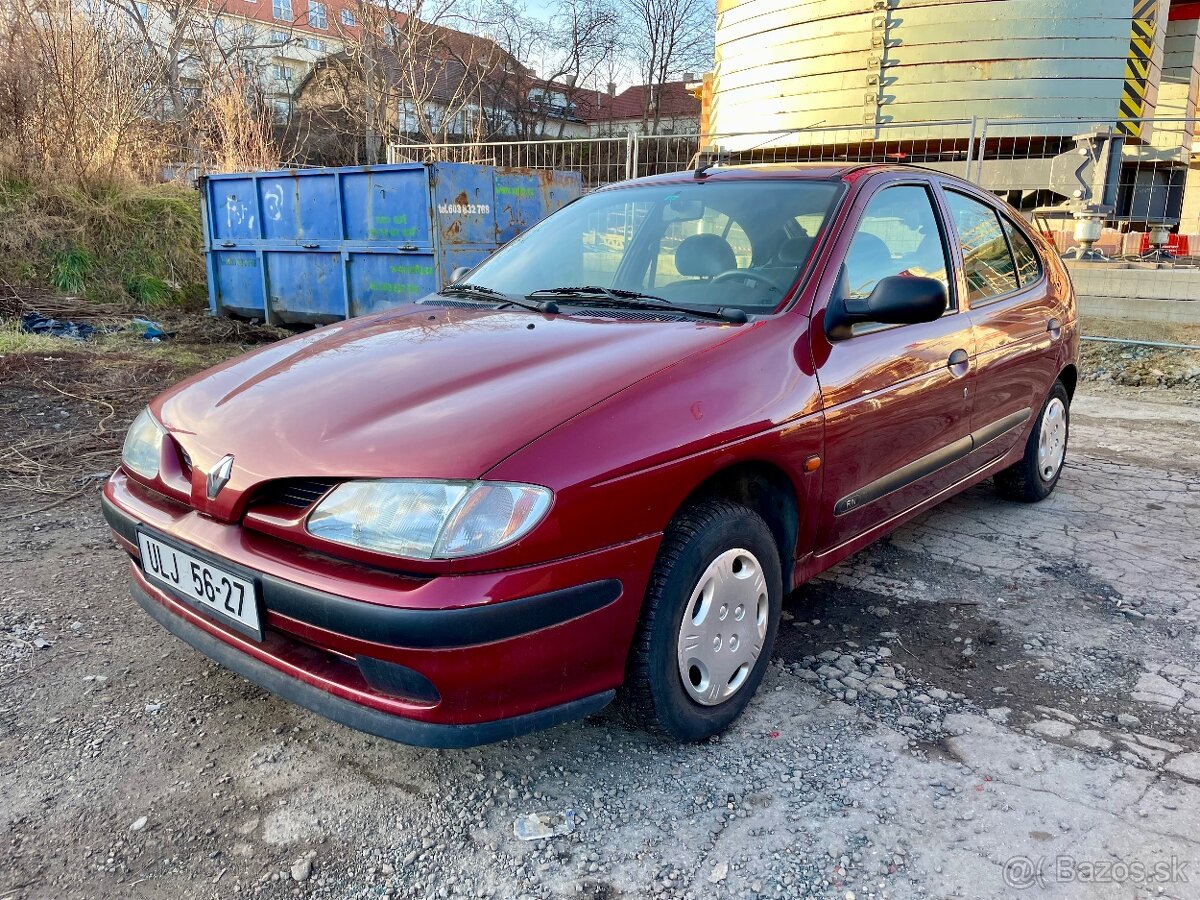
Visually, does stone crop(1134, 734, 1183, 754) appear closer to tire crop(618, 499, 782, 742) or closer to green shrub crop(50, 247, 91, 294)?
tire crop(618, 499, 782, 742)

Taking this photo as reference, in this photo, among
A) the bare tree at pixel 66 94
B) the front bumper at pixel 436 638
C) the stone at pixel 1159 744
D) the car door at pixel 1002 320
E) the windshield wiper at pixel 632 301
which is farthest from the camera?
the bare tree at pixel 66 94

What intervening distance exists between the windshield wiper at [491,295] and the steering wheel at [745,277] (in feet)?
1.83

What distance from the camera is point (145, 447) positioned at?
92.4 inches

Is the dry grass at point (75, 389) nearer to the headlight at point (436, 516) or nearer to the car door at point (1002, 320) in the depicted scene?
the headlight at point (436, 516)

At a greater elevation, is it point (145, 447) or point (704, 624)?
point (145, 447)

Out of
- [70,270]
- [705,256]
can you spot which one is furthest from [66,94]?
[705,256]

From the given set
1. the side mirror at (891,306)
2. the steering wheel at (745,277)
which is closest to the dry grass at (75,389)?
the steering wheel at (745,277)

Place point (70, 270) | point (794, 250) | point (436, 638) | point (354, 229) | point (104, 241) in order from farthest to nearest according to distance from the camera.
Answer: point (104, 241), point (70, 270), point (354, 229), point (794, 250), point (436, 638)

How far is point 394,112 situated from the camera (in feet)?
57.2

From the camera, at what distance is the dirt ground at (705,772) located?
5.99ft

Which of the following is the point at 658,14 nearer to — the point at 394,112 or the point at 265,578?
the point at 394,112

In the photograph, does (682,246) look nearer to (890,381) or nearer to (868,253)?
(868,253)

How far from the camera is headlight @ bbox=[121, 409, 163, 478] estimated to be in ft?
7.47

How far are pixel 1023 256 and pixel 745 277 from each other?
200cm
